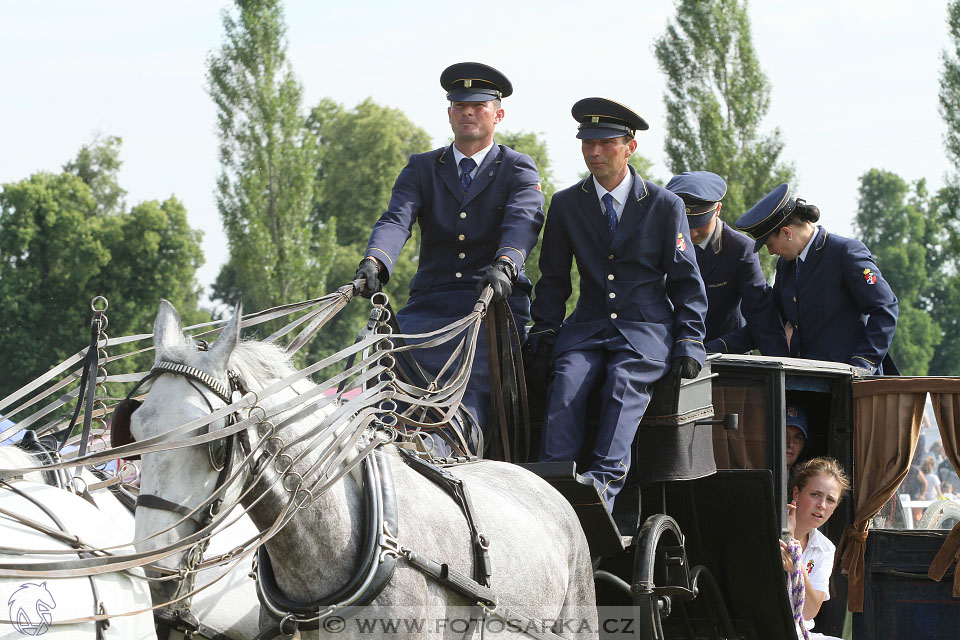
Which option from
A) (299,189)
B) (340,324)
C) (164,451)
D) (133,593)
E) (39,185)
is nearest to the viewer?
(164,451)

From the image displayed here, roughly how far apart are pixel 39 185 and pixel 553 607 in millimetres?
21705

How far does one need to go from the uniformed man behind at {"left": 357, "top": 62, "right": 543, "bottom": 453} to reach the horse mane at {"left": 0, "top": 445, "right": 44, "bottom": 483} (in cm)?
158

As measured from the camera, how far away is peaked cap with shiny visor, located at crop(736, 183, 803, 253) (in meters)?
5.98

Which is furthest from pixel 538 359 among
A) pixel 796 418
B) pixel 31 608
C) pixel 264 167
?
pixel 264 167

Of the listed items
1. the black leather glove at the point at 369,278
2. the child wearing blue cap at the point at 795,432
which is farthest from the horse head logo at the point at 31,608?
the child wearing blue cap at the point at 795,432

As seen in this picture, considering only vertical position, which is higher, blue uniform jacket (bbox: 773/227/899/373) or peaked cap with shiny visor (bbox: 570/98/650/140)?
peaked cap with shiny visor (bbox: 570/98/650/140)

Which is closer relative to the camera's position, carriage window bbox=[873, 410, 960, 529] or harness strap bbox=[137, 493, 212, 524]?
harness strap bbox=[137, 493, 212, 524]

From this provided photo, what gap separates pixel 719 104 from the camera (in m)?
18.4

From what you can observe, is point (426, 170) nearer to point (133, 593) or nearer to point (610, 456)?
point (610, 456)

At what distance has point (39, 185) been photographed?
901 inches

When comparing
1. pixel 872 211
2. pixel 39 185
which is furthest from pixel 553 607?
pixel 872 211

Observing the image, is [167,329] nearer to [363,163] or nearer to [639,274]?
[639,274]

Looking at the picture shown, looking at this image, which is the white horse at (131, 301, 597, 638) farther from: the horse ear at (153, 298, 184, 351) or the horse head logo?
the horse head logo

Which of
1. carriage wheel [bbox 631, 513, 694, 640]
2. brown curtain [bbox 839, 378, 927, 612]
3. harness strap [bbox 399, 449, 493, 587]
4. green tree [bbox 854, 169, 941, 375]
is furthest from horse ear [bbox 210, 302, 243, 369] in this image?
green tree [bbox 854, 169, 941, 375]
